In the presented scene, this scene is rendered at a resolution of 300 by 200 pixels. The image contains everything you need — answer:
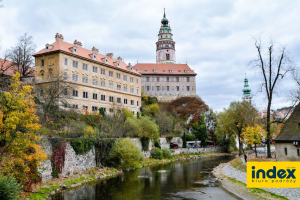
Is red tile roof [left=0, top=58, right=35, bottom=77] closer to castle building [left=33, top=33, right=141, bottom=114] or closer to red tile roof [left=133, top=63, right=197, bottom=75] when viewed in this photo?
castle building [left=33, top=33, right=141, bottom=114]

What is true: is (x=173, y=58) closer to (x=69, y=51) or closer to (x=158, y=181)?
(x=69, y=51)

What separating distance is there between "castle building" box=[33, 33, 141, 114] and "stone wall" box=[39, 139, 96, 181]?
420 inches

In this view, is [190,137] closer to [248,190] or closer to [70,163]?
[70,163]

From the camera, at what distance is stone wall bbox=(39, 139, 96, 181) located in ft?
65.6

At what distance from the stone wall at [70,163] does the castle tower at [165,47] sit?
184 ft

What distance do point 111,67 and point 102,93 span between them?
513 centimetres

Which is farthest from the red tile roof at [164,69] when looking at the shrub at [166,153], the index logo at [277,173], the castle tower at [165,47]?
the index logo at [277,173]

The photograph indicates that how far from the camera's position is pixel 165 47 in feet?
259

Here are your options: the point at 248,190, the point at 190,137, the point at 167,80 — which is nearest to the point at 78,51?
the point at 190,137

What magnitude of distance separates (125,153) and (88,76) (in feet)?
57.5

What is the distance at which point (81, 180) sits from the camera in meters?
22.1

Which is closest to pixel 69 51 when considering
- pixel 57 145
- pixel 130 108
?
pixel 130 108

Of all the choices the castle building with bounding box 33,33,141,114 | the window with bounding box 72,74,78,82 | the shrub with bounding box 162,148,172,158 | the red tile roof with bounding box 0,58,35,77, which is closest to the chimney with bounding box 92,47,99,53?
the castle building with bounding box 33,33,141,114

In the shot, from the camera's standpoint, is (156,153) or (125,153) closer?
(125,153)
